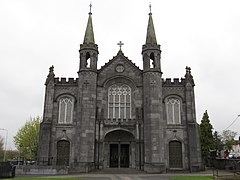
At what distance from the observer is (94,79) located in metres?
33.9

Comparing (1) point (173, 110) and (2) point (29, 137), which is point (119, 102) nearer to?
(1) point (173, 110)

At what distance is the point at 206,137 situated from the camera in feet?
159

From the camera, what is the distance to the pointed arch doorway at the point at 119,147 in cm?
3297

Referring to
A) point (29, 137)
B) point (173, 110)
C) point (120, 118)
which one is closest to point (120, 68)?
point (120, 118)

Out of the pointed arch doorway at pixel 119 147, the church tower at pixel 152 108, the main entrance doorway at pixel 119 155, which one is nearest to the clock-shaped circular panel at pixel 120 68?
the church tower at pixel 152 108

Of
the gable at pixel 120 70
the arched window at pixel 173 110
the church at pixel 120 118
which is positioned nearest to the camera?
the church at pixel 120 118

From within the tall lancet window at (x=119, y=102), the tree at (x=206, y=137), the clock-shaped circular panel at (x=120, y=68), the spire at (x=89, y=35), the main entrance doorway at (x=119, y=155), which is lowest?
the main entrance doorway at (x=119, y=155)

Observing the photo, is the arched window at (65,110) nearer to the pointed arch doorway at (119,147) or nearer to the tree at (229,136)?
the pointed arch doorway at (119,147)

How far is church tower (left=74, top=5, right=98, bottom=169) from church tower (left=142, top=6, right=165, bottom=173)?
608cm

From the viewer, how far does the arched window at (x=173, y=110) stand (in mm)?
34000

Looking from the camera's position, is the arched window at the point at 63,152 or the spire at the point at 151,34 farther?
the spire at the point at 151,34

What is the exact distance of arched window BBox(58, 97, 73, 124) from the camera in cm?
3400

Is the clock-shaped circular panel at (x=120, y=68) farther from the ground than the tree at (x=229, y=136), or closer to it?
farther from the ground

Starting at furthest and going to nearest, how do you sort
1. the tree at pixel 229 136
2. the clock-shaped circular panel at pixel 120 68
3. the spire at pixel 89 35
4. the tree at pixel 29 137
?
the tree at pixel 229 136 < the tree at pixel 29 137 < the spire at pixel 89 35 < the clock-shaped circular panel at pixel 120 68
